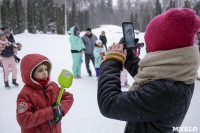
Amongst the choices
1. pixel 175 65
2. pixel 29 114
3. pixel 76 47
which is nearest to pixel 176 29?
pixel 175 65

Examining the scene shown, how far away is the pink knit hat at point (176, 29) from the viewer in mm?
700

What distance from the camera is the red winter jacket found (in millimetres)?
→ 1308

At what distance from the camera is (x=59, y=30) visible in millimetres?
28047

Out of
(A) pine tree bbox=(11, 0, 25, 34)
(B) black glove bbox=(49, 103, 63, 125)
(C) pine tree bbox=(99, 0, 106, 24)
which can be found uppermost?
(C) pine tree bbox=(99, 0, 106, 24)

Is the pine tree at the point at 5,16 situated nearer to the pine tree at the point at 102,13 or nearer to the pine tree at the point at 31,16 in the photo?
the pine tree at the point at 31,16

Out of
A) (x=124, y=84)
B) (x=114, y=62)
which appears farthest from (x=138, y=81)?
(x=124, y=84)

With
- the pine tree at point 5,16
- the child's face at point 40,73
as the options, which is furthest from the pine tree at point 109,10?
the child's face at point 40,73

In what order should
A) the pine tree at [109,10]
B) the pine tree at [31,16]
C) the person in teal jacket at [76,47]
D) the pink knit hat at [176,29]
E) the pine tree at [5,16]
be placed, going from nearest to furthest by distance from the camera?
the pink knit hat at [176,29] < the person in teal jacket at [76,47] < the pine tree at [31,16] < the pine tree at [5,16] < the pine tree at [109,10]

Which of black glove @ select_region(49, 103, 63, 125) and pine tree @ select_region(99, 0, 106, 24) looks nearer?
black glove @ select_region(49, 103, 63, 125)

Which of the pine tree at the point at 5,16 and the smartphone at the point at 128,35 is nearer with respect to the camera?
the smartphone at the point at 128,35

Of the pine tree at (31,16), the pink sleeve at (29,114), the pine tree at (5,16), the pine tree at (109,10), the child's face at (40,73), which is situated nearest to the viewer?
the pink sleeve at (29,114)

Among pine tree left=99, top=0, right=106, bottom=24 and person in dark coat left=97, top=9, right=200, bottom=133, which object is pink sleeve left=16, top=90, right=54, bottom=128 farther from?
pine tree left=99, top=0, right=106, bottom=24

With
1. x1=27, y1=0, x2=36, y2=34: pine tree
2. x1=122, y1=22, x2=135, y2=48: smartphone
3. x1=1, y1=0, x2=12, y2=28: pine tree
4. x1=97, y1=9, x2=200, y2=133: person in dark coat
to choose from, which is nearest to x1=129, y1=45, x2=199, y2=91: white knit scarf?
x1=97, y1=9, x2=200, y2=133: person in dark coat

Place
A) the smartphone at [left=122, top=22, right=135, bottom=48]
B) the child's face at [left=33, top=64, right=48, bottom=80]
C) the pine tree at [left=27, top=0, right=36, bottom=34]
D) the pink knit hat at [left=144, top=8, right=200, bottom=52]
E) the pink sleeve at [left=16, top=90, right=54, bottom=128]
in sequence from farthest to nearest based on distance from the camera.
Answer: the pine tree at [left=27, top=0, right=36, bottom=34] < the child's face at [left=33, top=64, right=48, bottom=80] < the pink sleeve at [left=16, top=90, right=54, bottom=128] < the smartphone at [left=122, top=22, right=135, bottom=48] < the pink knit hat at [left=144, top=8, right=200, bottom=52]
